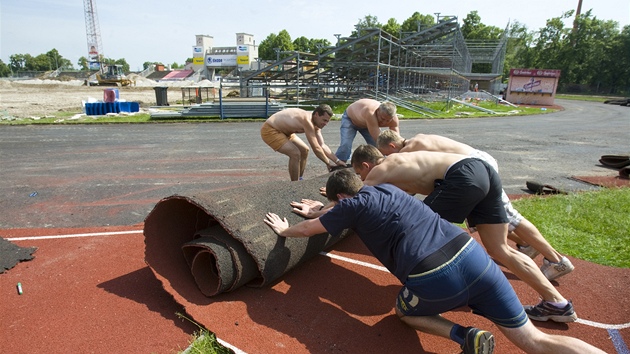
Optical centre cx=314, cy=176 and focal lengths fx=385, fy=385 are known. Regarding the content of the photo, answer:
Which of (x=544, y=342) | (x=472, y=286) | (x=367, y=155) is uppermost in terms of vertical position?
(x=367, y=155)

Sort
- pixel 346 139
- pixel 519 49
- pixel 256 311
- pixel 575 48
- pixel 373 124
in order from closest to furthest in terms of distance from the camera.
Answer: pixel 256 311, pixel 373 124, pixel 346 139, pixel 575 48, pixel 519 49

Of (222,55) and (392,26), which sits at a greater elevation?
(392,26)

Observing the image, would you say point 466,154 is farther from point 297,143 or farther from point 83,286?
point 83,286

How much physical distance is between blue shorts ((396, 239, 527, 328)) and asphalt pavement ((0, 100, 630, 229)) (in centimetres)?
475

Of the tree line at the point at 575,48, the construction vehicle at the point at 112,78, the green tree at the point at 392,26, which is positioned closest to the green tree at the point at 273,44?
the tree line at the point at 575,48

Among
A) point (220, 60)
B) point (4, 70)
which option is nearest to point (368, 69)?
point (220, 60)

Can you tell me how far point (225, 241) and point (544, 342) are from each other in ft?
8.59

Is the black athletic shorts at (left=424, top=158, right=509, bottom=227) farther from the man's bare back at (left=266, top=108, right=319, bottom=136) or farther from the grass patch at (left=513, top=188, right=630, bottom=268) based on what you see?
the man's bare back at (left=266, top=108, right=319, bottom=136)

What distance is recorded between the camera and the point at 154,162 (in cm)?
998

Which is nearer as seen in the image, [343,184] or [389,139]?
[343,184]

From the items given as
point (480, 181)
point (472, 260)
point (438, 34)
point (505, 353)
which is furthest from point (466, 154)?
point (438, 34)

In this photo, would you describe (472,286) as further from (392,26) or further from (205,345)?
(392,26)

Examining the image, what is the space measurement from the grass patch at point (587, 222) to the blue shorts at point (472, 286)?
287 cm

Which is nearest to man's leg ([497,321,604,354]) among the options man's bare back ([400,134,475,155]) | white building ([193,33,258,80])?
man's bare back ([400,134,475,155])
